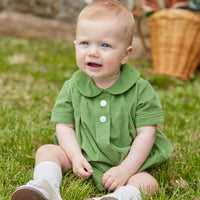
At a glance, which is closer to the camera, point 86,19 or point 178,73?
point 86,19

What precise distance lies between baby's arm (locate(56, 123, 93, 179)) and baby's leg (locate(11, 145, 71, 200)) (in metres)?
0.06

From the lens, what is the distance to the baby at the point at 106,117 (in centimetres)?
191

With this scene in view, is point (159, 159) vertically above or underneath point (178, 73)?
above

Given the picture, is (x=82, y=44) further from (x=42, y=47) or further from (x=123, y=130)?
(x=42, y=47)

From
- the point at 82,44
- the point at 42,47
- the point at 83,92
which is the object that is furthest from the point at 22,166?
the point at 42,47

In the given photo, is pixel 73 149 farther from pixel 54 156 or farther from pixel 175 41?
pixel 175 41

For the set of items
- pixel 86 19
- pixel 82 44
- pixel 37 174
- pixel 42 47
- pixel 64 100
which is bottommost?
pixel 42 47

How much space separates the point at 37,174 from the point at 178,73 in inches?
129

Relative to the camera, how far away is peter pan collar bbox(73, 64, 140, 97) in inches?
81.3

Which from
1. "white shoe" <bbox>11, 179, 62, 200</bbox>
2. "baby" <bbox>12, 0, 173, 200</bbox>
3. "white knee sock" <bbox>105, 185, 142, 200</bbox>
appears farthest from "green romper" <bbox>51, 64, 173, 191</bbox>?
"white shoe" <bbox>11, 179, 62, 200</bbox>

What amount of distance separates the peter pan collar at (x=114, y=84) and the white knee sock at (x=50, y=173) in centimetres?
49

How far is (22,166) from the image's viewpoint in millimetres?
2078

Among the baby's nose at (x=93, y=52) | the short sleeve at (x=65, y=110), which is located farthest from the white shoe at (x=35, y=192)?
the baby's nose at (x=93, y=52)

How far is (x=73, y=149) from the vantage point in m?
2.06
